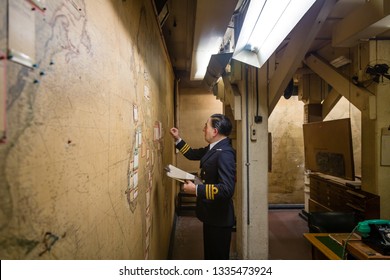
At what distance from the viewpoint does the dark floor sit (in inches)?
118

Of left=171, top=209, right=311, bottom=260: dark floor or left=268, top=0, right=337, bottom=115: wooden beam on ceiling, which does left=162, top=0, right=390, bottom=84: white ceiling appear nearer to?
left=268, top=0, right=337, bottom=115: wooden beam on ceiling

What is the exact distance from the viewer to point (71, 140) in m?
0.55

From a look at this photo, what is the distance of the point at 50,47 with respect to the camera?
0.48m

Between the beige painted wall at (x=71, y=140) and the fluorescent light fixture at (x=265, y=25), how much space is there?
708 millimetres

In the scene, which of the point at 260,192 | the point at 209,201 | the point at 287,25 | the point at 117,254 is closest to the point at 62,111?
the point at 117,254

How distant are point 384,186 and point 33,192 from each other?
312 centimetres

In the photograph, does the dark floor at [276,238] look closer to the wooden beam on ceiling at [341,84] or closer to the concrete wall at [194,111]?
the concrete wall at [194,111]

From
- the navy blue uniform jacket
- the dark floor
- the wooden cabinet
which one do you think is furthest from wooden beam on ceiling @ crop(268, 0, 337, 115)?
the dark floor

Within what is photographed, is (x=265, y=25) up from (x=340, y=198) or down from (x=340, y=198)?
up

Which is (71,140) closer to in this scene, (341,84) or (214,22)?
(214,22)

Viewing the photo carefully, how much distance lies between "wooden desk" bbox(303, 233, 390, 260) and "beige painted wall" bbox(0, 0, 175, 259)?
4.37 feet

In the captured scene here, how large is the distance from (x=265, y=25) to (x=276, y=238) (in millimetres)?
3167

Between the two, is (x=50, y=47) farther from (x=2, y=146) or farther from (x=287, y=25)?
(x=287, y=25)

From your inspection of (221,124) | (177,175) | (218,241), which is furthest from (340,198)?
(177,175)
